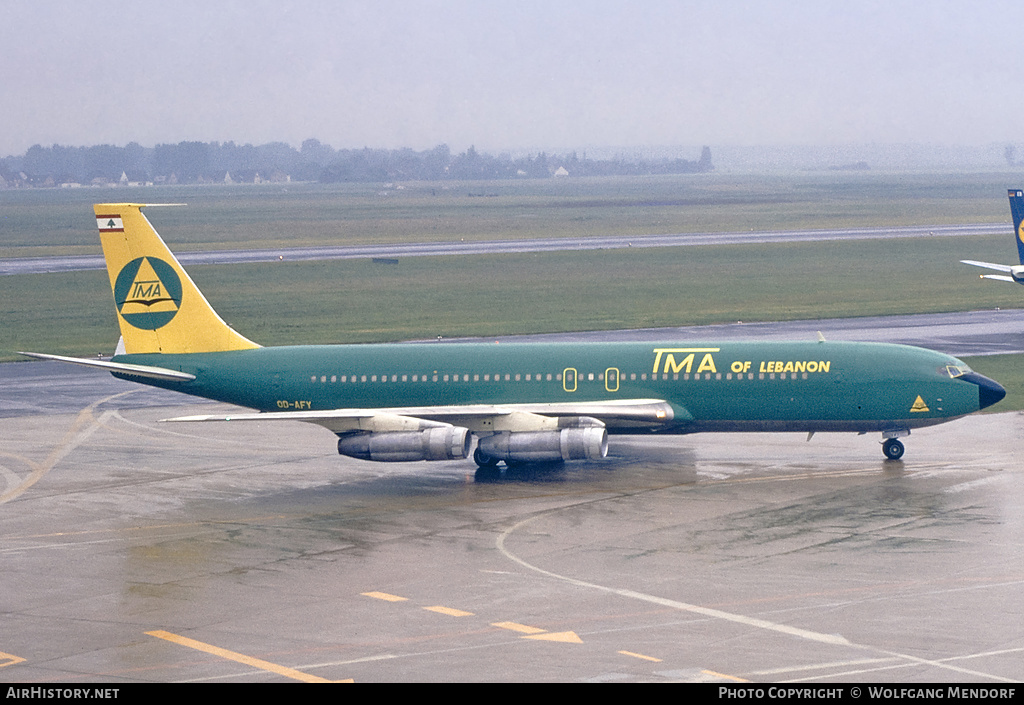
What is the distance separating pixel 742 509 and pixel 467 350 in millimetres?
14421

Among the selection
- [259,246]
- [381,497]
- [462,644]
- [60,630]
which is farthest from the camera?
[259,246]

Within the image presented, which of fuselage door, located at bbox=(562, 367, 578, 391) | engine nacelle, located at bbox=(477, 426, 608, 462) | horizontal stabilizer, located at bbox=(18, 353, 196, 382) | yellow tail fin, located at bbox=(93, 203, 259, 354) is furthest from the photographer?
yellow tail fin, located at bbox=(93, 203, 259, 354)

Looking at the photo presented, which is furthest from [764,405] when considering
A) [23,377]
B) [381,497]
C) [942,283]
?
[942,283]

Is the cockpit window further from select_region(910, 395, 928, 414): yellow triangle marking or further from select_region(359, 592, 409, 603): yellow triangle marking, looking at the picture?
select_region(359, 592, 409, 603): yellow triangle marking

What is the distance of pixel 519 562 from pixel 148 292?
2399cm

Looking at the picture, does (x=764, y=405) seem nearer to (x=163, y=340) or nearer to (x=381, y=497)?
(x=381, y=497)

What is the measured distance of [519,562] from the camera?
3644cm

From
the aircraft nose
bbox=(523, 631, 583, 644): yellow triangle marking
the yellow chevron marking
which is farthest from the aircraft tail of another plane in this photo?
the yellow chevron marking

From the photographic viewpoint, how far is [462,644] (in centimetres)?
2872

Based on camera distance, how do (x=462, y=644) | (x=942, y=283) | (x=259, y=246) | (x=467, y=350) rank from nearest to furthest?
(x=462, y=644), (x=467, y=350), (x=942, y=283), (x=259, y=246)

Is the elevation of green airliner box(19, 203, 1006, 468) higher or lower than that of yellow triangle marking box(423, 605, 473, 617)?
higher

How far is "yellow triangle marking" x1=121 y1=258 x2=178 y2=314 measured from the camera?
176ft

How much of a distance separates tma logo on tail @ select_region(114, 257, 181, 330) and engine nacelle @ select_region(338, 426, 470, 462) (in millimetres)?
10876

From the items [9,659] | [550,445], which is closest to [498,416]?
[550,445]
